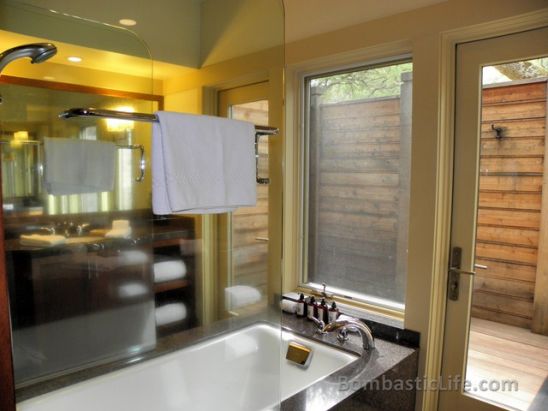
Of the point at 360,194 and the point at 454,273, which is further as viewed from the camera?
the point at 360,194

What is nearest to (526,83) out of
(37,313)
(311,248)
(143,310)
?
(311,248)

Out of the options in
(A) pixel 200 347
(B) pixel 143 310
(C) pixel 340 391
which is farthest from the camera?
(B) pixel 143 310

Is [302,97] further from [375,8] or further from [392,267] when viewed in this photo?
[392,267]

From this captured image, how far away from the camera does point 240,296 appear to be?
236cm

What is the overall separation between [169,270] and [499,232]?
1.76m

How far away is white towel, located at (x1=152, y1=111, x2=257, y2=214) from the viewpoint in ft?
4.65

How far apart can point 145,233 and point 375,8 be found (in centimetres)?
168

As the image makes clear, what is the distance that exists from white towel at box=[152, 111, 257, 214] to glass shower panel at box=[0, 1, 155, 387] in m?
0.49

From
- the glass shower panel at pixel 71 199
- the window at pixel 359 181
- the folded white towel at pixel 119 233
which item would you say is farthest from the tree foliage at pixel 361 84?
the folded white towel at pixel 119 233

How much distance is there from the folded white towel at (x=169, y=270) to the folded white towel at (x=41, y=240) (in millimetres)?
548

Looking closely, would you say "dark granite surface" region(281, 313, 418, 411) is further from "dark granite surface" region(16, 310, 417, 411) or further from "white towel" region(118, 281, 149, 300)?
"white towel" region(118, 281, 149, 300)

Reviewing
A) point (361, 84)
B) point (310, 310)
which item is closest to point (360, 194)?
point (361, 84)

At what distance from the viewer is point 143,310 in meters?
2.27

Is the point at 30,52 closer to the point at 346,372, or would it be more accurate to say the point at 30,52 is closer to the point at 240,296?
the point at 346,372
